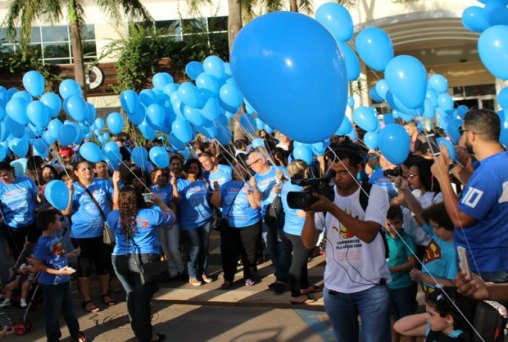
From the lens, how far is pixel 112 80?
25.4 meters

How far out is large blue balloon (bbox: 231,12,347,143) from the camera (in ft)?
11.4

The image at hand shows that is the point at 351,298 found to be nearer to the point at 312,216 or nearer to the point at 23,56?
the point at 312,216

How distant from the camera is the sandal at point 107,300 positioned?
7.07 meters

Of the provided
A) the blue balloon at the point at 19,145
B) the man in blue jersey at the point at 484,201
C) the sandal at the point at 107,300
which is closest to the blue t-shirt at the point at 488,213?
the man in blue jersey at the point at 484,201

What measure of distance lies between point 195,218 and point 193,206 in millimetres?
156

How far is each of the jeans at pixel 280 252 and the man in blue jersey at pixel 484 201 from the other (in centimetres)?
340

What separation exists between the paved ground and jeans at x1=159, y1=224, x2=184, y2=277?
287 millimetres

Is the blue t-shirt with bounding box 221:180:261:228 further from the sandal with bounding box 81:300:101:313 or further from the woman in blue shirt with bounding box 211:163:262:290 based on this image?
the sandal with bounding box 81:300:101:313

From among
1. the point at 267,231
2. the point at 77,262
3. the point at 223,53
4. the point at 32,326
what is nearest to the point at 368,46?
the point at 267,231

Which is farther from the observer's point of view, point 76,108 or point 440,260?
point 76,108

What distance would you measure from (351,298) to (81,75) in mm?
17774

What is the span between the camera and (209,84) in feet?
28.6

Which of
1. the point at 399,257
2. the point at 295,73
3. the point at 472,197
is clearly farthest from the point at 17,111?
the point at 472,197

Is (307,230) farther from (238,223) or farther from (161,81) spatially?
(161,81)
